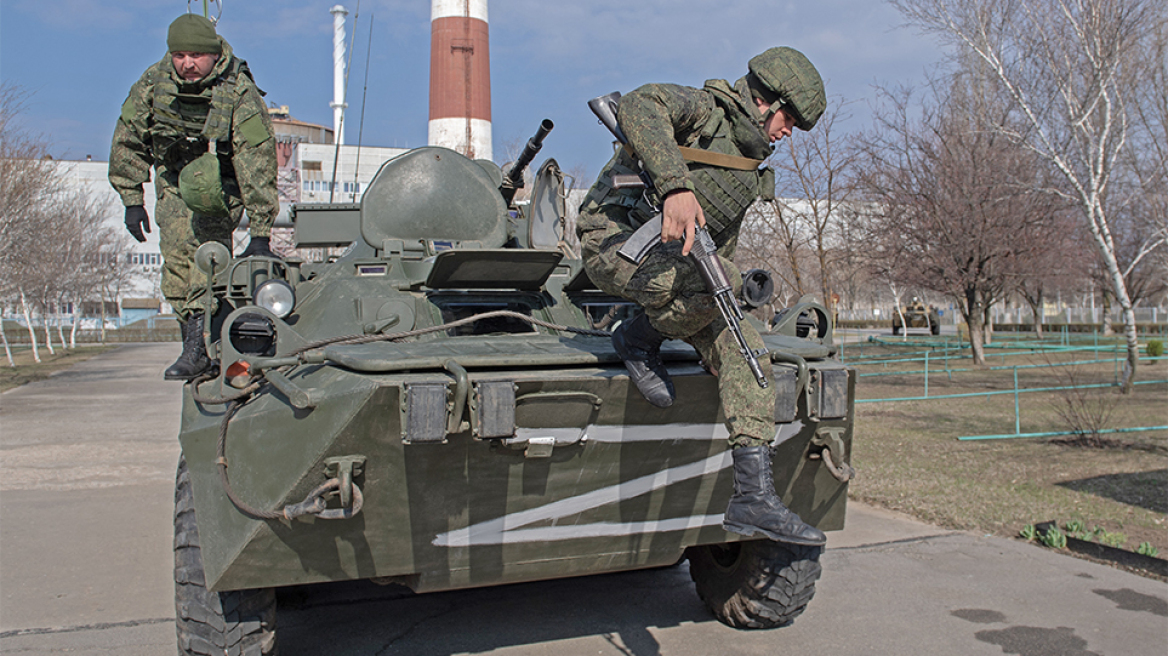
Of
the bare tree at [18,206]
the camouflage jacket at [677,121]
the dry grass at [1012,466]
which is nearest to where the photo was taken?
the camouflage jacket at [677,121]

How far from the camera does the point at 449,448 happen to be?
3.24 metres

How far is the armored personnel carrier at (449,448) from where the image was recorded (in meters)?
3.18

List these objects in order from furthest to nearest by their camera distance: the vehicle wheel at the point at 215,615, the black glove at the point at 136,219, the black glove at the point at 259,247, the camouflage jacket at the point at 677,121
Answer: the black glove at the point at 136,219, the black glove at the point at 259,247, the vehicle wheel at the point at 215,615, the camouflage jacket at the point at 677,121

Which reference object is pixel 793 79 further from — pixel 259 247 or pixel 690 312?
pixel 259 247

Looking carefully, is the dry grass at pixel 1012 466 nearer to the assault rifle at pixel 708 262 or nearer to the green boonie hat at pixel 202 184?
the assault rifle at pixel 708 262

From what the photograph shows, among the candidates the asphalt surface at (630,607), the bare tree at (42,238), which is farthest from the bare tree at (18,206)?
the asphalt surface at (630,607)

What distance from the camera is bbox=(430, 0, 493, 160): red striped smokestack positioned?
1798 cm

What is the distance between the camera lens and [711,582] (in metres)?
4.75

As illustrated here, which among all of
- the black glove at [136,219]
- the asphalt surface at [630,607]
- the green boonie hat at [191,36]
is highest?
the green boonie hat at [191,36]

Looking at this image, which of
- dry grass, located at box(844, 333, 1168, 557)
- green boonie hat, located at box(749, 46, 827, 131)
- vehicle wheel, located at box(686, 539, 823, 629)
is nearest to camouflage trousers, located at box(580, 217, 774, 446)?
green boonie hat, located at box(749, 46, 827, 131)

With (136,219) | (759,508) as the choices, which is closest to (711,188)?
(759,508)

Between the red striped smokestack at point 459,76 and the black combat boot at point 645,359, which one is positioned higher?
the red striped smokestack at point 459,76

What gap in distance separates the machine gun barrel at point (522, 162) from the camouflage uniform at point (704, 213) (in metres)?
1.72

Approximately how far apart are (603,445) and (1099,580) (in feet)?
10.8
